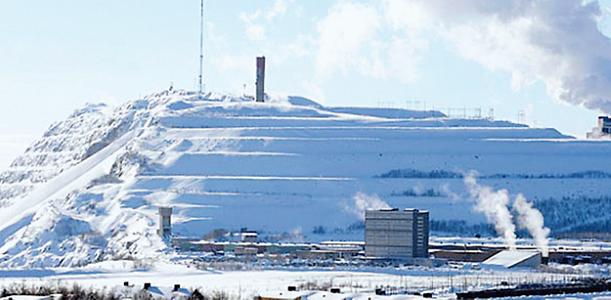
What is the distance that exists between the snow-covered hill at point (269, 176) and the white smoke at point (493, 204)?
1017 mm

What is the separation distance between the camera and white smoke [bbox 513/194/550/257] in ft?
461

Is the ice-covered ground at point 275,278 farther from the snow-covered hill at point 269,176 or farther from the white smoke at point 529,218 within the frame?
the white smoke at point 529,218

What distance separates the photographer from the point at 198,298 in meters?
86.0

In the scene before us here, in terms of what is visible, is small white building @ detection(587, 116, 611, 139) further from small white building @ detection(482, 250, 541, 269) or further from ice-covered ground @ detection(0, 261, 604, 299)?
ice-covered ground @ detection(0, 261, 604, 299)

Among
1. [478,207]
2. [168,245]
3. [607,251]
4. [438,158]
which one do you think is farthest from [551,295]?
[438,158]

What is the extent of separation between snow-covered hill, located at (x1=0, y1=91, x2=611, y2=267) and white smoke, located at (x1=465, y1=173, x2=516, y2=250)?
1017 mm

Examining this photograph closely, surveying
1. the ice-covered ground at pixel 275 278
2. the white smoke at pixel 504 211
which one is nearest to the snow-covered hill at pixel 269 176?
the white smoke at pixel 504 211

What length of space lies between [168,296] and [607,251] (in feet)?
157

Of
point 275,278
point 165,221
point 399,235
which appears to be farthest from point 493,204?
point 275,278

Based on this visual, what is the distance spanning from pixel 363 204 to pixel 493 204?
11.6 metres

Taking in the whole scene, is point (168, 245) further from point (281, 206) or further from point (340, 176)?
point (340, 176)

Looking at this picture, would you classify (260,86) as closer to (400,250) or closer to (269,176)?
(269,176)

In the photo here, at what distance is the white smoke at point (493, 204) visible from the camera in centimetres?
14300

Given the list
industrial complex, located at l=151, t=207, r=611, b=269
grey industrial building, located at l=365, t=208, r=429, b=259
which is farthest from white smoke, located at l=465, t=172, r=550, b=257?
grey industrial building, located at l=365, t=208, r=429, b=259
